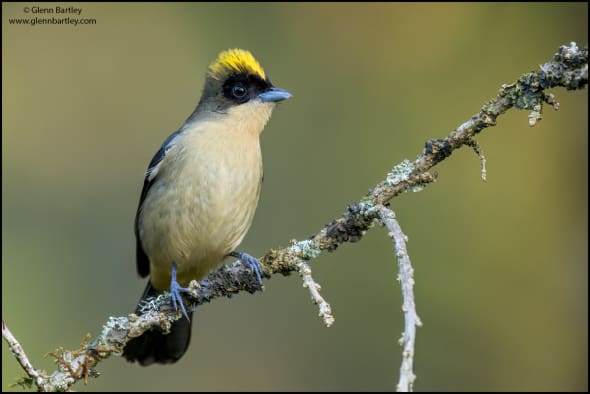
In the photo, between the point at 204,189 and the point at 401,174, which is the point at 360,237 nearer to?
the point at 401,174

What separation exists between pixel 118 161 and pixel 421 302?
351 cm

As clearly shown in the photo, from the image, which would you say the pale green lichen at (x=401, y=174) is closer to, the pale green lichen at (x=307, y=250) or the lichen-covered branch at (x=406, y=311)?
the lichen-covered branch at (x=406, y=311)

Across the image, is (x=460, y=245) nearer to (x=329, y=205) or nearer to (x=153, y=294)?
(x=329, y=205)

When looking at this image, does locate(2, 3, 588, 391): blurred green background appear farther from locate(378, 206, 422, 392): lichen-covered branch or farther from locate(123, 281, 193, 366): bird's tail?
locate(378, 206, 422, 392): lichen-covered branch

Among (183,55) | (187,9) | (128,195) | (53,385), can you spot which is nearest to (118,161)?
(128,195)

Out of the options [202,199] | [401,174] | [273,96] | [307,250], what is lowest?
[307,250]

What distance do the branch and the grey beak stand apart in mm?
1809

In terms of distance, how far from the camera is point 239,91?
18.3 feet

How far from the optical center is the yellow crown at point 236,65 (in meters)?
5.57

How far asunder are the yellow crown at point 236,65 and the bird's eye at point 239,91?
11 cm

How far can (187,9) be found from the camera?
8727 mm

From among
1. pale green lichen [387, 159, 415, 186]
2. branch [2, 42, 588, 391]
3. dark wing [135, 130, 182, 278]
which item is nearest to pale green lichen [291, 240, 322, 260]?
branch [2, 42, 588, 391]

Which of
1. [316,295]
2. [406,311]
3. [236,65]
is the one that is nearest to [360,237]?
[316,295]

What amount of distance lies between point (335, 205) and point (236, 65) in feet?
6.98
